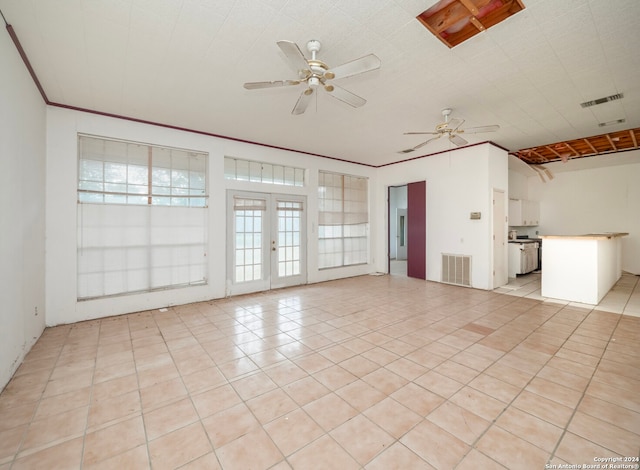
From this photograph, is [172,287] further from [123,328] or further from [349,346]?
[349,346]

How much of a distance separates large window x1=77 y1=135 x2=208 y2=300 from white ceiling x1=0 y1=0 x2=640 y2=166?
0.73 metres

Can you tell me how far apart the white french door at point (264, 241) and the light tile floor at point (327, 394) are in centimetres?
169

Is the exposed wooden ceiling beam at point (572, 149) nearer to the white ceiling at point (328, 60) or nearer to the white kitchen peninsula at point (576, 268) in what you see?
the white ceiling at point (328, 60)

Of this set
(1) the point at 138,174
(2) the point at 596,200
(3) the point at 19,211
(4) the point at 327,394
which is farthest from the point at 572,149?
(3) the point at 19,211

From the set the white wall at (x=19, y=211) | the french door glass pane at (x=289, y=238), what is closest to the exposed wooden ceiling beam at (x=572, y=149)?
the french door glass pane at (x=289, y=238)

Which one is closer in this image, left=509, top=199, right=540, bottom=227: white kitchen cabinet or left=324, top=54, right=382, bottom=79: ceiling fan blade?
left=324, top=54, right=382, bottom=79: ceiling fan blade

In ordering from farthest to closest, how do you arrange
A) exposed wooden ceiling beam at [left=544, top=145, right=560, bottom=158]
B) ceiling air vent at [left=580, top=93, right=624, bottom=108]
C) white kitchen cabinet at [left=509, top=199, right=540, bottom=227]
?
white kitchen cabinet at [left=509, top=199, right=540, bottom=227], exposed wooden ceiling beam at [left=544, top=145, right=560, bottom=158], ceiling air vent at [left=580, top=93, right=624, bottom=108]

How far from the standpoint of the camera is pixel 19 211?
2963 millimetres

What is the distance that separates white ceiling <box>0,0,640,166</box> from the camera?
7.94 ft

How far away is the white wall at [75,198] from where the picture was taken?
406cm

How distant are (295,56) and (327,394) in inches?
117

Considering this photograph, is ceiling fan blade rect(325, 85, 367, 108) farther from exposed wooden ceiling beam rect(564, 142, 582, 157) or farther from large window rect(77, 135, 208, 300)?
exposed wooden ceiling beam rect(564, 142, 582, 157)

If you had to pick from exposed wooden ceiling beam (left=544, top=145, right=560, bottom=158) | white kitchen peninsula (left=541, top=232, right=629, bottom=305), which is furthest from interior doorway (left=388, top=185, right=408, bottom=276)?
white kitchen peninsula (left=541, top=232, right=629, bottom=305)

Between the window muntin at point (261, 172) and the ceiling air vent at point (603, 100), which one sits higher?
the ceiling air vent at point (603, 100)
